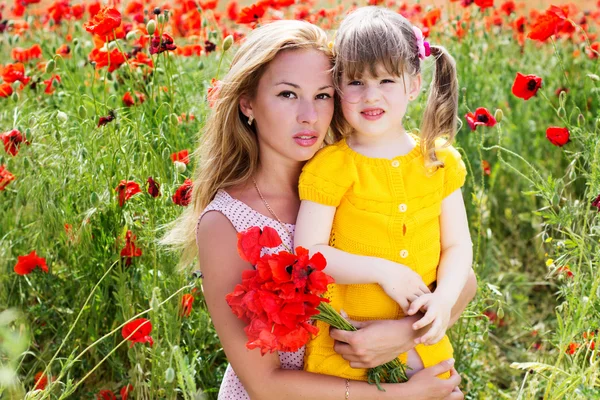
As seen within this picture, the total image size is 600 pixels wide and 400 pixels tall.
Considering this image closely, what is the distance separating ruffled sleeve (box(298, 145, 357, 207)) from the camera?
6.47 ft

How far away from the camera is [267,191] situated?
85.4 inches

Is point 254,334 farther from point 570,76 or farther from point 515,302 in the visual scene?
point 570,76

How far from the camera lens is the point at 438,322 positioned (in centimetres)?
195

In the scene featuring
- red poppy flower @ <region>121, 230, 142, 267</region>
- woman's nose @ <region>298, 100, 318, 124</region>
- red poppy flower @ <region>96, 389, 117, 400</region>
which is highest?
woman's nose @ <region>298, 100, 318, 124</region>

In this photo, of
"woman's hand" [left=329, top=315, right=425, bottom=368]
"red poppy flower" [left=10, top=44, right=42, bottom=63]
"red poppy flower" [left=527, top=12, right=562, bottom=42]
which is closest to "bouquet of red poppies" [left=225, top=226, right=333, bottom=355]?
"woman's hand" [left=329, top=315, right=425, bottom=368]

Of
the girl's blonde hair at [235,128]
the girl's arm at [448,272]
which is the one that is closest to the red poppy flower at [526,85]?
the girl's arm at [448,272]

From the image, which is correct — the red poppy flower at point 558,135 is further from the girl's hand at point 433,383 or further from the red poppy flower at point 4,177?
the red poppy flower at point 4,177

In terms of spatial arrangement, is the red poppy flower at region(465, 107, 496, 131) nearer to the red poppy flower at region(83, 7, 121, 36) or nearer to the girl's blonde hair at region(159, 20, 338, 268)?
the girl's blonde hair at region(159, 20, 338, 268)

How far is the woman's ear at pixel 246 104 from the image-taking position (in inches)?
85.6

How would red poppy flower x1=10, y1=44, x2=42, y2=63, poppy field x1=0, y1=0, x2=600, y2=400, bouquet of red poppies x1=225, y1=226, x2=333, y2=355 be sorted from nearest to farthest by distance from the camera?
bouquet of red poppies x1=225, y1=226, x2=333, y2=355, poppy field x1=0, y1=0, x2=600, y2=400, red poppy flower x1=10, y1=44, x2=42, y2=63

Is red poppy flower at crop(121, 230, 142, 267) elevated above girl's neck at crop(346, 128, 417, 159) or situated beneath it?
situated beneath

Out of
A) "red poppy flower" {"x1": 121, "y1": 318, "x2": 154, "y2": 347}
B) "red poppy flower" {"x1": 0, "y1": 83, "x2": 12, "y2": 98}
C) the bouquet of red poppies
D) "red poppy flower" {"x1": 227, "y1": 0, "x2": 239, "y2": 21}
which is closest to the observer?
the bouquet of red poppies

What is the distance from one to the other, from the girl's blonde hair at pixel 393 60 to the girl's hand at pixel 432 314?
0.34m

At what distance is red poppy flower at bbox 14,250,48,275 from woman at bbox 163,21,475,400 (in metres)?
0.53
